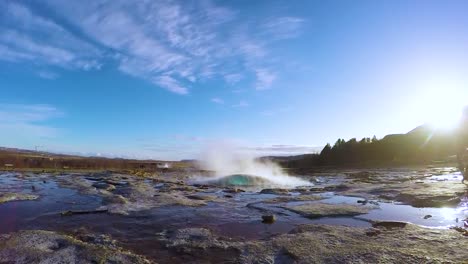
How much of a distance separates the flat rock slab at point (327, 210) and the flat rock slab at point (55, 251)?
1027cm

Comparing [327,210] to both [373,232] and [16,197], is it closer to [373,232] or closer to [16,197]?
[373,232]

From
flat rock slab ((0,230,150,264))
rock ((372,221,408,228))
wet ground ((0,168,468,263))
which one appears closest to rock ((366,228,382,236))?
wet ground ((0,168,468,263))

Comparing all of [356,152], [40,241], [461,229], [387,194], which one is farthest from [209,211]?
[356,152]

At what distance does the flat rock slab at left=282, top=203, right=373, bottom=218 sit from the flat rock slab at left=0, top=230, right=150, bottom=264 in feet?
33.7

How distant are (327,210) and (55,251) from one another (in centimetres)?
1331

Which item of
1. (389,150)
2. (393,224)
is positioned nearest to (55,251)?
(393,224)

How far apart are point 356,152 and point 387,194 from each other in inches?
2722

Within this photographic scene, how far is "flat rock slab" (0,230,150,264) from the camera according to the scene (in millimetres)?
10340

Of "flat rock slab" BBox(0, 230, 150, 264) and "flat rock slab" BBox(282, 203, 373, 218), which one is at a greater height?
"flat rock slab" BBox(282, 203, 373, 218)

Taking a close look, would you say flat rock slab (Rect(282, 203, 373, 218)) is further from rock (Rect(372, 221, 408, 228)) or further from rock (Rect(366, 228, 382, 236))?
rock (Rect(366, 228, 382, 236))

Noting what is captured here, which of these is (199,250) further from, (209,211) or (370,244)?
(209,211)

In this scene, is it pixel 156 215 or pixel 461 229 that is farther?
pixel 156 215

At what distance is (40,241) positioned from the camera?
40.0 feet

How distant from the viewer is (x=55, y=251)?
1109cm
